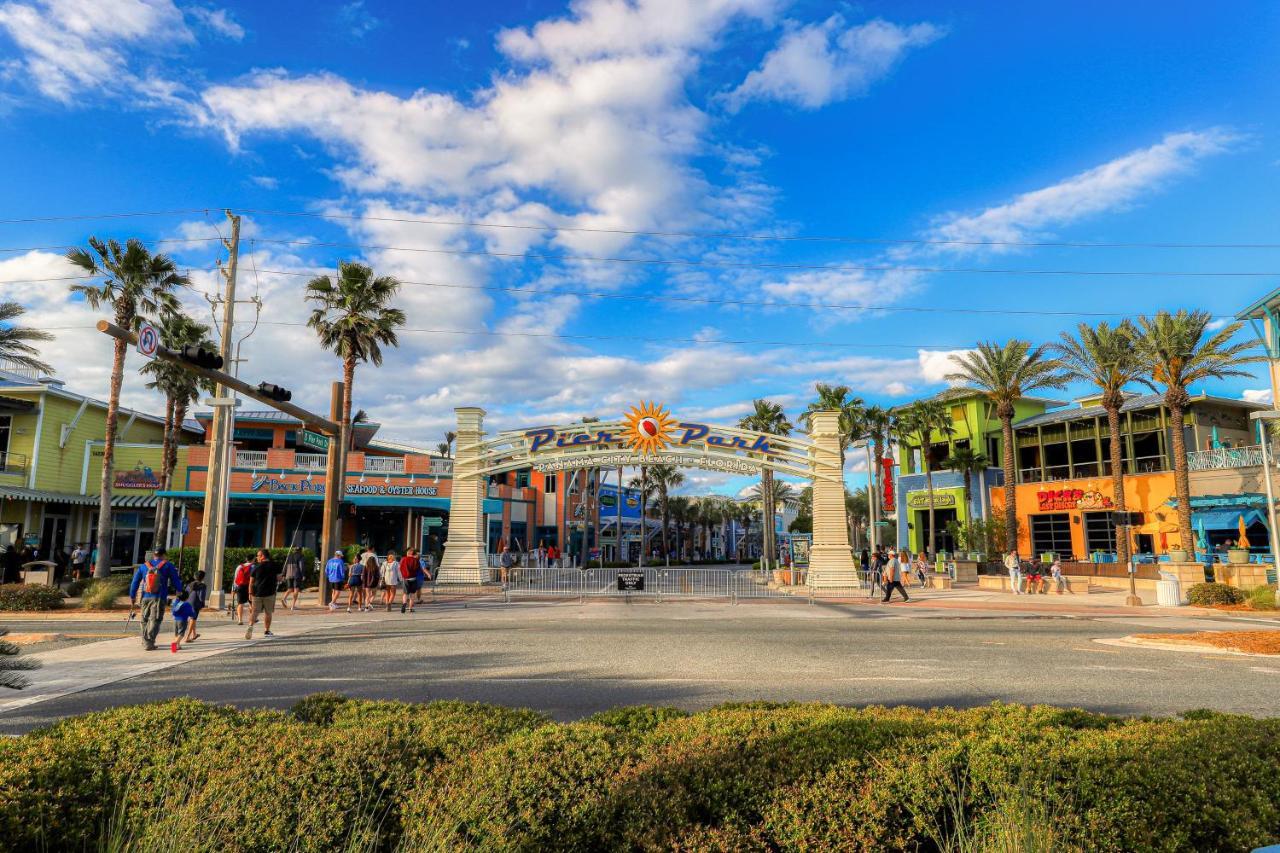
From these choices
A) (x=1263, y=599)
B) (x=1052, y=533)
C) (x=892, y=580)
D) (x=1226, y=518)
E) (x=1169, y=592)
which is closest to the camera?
(x=1263, y=599)

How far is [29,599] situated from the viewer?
20.7 metres

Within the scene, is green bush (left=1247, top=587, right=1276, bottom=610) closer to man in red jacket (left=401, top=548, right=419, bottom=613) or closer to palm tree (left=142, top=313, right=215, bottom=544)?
man in red jacket (left=401, top=548, right=419, bottom=613)

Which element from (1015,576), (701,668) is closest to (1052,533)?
(1015,576)

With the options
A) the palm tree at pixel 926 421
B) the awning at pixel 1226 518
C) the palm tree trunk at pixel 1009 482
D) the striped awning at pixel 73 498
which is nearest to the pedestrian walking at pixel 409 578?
the striped awning at pixel 73 498

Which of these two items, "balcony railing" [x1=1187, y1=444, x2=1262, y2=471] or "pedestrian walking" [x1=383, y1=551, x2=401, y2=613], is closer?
"pedestrian walking" [x1=383, y1=551, x2=401, y2=613]

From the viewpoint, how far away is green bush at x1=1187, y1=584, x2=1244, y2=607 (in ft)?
81.0

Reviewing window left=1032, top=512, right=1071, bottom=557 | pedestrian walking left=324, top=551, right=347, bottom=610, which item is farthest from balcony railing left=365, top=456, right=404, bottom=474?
window left=1032, top=512, right=1071, bottom=557

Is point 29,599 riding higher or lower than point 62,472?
lower

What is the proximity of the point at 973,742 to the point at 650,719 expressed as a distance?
225 centimetres

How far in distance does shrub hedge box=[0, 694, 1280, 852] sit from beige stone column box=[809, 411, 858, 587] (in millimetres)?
24634

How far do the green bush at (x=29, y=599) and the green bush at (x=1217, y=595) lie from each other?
35.0 metres

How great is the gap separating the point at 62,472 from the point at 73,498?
2269 millimetres

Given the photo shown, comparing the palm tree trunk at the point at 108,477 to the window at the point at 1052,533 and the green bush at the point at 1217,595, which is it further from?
the window at the point at 1052,533

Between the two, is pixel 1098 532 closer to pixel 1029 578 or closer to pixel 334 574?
pixel 1029 578
